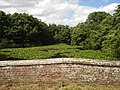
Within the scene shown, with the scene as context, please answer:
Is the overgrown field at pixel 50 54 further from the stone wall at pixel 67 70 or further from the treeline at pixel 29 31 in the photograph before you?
the stone wall at pixel 67 70

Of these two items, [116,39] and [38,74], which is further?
[116,39]

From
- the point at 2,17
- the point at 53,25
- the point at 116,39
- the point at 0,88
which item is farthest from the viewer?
the point at 53,25

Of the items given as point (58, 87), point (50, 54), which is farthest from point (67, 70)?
point (50, 54)

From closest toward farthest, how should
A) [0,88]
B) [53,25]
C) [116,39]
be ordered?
[0,88]
[116,39]
[53,25]

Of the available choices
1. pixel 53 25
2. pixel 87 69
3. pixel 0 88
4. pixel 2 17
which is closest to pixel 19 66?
pixel 0 88

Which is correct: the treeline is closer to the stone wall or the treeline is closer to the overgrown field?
the overgrown field

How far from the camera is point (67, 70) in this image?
33.9 feet

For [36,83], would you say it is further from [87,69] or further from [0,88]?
[87,69]

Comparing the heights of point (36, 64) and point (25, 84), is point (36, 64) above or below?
above

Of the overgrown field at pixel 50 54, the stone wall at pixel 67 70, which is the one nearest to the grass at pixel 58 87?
the stone wall at pixel 67 70

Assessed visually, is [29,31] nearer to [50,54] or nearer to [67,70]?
[50,54]

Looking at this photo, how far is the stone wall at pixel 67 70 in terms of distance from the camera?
10.2 meters

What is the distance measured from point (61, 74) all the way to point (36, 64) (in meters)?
1.05

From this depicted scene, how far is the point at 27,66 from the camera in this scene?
10.6m
